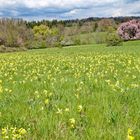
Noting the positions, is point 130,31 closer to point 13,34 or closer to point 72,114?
point 13,34

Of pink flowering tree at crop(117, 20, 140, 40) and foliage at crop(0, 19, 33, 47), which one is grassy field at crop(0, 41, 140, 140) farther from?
foliage at crop(0, 19, 33, 47)

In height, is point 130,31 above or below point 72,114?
below

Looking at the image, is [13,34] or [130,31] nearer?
[130,31]

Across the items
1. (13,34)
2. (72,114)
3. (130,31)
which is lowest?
(13,34)

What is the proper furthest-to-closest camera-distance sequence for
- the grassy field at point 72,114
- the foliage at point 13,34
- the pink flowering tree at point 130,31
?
the foliage at point 13,34 → the pink flowering tree at point 130,31 → the grassy field at point 72,114

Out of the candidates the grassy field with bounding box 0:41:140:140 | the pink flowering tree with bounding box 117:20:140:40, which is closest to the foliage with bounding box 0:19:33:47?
the pink flowering tree with bounding box 117:20:140:40

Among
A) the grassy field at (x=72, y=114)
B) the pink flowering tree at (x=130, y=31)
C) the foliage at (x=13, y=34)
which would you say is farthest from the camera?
the foliage at (x=13, y=34)

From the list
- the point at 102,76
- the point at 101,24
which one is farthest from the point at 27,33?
the point at 102,76

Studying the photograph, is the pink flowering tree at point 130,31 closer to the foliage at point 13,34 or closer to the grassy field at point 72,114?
the foliage at point 13,34

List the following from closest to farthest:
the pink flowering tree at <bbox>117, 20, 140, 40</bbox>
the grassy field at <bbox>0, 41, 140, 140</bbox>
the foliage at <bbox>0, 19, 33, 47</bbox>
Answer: the grassy field at <bbox>0, 41, 140, 140</bbox>
the pink flowering tree at <bbox>117, 20, 140, 40</bbox>
the foliage at <bbox>0, 19, 33, 47</bbox>

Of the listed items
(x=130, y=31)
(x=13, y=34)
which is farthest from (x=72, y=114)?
(x=13, y=34)

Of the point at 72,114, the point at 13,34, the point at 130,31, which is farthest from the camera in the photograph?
the point at 13,34

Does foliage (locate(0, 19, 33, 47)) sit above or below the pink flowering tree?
below

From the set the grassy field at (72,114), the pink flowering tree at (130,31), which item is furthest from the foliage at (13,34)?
the grassy field at (72,114)
